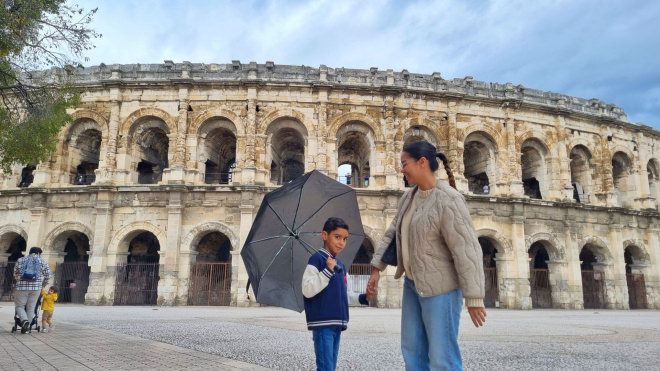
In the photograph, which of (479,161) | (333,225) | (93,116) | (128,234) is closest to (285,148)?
(128,234)

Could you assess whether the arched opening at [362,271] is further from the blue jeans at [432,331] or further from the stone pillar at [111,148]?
→ the blue jeans at [432,331]

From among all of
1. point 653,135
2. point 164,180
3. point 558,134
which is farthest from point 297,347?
point 653,135

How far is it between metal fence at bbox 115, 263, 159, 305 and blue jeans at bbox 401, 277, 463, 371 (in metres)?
16.2

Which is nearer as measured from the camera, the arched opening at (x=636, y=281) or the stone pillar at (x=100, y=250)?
→ the stone pillar at (x=100, y=250)

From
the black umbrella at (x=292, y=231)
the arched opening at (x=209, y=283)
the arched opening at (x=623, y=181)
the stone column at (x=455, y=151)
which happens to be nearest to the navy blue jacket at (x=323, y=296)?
the black umbrella at (x=292, y=231)

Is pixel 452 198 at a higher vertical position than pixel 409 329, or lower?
higher

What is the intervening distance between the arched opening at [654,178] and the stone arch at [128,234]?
83.7 feet

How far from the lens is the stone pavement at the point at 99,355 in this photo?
14.1 ft

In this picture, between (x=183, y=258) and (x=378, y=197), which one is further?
(x=378, y=197)

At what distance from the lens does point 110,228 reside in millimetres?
16766

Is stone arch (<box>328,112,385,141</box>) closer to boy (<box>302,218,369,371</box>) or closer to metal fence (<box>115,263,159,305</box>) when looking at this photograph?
metal fence (<box>115,263,159,305</box>)

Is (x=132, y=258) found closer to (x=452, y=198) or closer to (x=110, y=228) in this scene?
(x=110, y=228)

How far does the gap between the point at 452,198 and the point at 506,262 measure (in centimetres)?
1725

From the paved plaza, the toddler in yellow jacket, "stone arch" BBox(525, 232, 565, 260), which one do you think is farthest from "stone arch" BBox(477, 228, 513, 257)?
the toddler in yellow jacket
